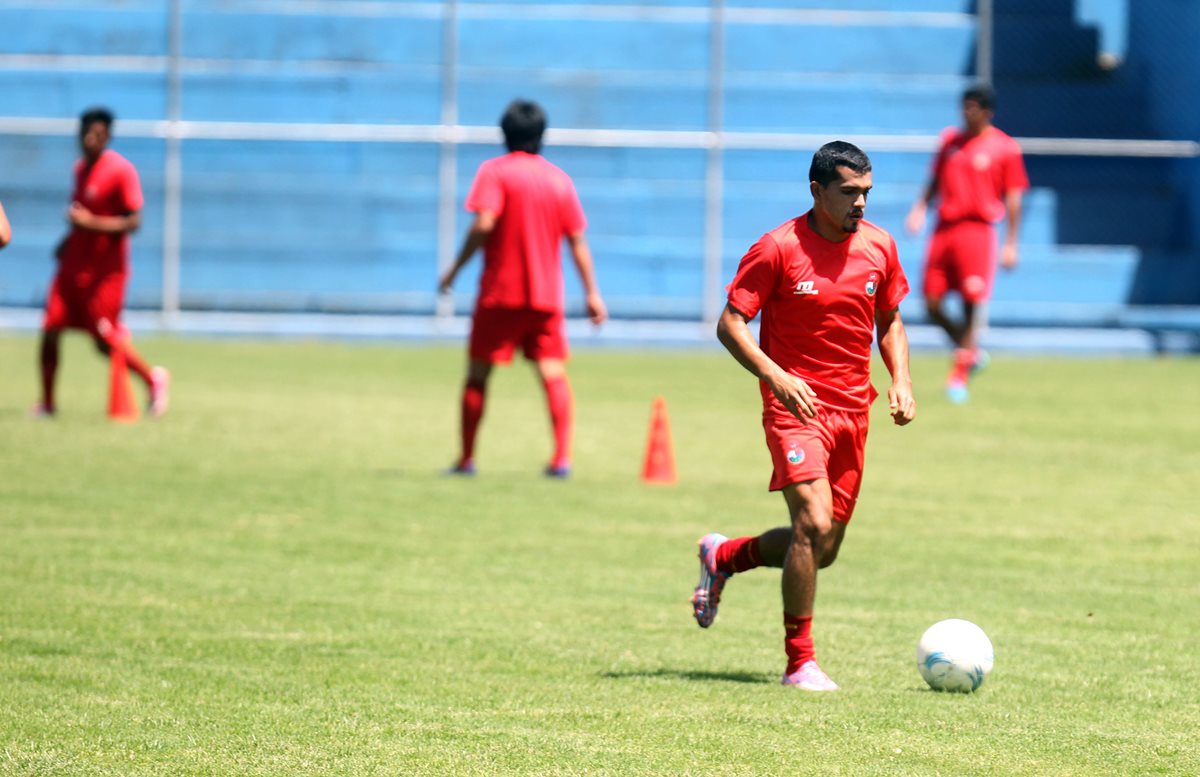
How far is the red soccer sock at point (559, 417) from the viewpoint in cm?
1291

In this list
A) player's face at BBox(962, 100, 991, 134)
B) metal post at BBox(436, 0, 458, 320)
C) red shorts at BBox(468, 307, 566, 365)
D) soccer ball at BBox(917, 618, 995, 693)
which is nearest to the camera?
soccer ball at BBox(917, 618, 995, 693)

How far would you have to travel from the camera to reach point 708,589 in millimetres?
7484

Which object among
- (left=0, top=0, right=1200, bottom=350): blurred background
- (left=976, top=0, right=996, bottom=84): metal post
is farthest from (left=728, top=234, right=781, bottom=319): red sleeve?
(left=976, top=0, right=996, bottom=84): metal post

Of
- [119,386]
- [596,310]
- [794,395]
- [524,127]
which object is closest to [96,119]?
[119,386]

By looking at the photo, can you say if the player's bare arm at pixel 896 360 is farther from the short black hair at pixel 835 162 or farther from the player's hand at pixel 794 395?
the short black hair at pixel 835 162

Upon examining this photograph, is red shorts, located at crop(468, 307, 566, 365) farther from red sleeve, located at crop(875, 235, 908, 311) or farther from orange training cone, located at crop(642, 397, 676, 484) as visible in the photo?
red sleeve, located at crop(875, 235, 908, 311)

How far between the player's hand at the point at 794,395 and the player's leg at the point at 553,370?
6152 mm

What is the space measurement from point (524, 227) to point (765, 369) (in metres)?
6.38

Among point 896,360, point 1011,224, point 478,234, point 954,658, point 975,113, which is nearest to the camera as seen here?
point 954,658

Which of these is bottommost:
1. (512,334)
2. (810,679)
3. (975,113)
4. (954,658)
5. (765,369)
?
(810,679)

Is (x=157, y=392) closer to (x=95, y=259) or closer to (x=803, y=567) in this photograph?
(x=95, y=259)

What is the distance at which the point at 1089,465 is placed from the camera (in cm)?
1365

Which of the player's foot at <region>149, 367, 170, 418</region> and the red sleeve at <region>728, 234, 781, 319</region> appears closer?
Result: the red sleeve at <region>728, 234, 781, 319</region>

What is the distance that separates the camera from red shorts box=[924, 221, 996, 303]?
1853 cm
